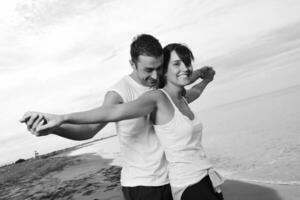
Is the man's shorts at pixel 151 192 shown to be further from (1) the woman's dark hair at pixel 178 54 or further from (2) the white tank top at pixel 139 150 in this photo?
(1) the woman's dark hair at pixel 178 54

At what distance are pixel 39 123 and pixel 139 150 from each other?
1.05 metres

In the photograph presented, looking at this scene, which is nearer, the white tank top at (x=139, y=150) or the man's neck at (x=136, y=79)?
the white tank top at (x=139, y=150)

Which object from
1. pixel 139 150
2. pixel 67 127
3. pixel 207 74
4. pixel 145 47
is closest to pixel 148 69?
pixel 145 47

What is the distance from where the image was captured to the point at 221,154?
33.8 ft

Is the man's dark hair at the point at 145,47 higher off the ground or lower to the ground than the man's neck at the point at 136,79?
higher

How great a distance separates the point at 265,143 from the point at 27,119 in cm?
966

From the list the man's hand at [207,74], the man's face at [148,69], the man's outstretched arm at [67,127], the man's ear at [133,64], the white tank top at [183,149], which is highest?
the man's ear at [133,64]

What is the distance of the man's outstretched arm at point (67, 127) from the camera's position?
185cm

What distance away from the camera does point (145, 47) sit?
269cm

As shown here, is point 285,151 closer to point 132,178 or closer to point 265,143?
point 265,143

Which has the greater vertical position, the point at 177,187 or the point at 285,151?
the point at 177,187

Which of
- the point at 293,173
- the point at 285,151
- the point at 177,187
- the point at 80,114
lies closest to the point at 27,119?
the point at 80,114

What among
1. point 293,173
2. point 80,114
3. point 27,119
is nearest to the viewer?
point 27,119

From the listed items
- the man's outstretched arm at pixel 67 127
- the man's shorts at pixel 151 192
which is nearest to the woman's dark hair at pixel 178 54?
the man's outstretched arm at pixel 67 127
